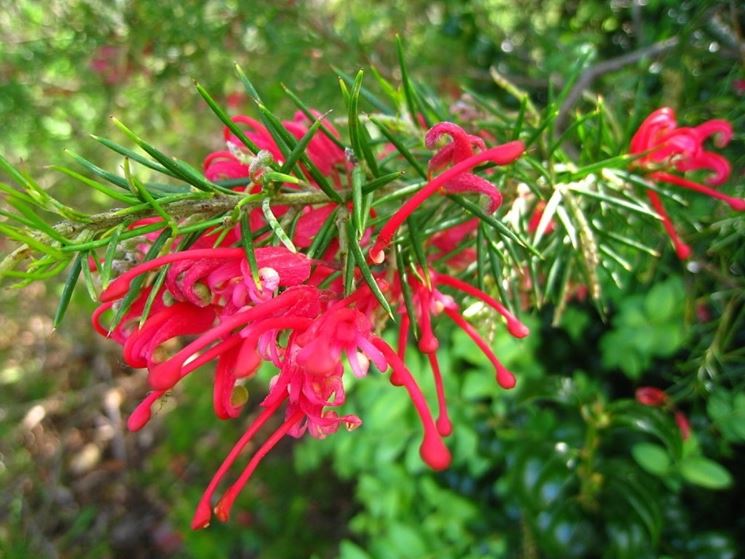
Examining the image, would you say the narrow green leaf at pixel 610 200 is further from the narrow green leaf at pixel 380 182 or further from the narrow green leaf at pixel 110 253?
the narrow green leaf at pixel 110 253

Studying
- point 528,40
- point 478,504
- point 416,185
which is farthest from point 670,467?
point 528,40

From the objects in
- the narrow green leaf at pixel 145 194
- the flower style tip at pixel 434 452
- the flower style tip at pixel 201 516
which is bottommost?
the flower style tip at pixel 434 452

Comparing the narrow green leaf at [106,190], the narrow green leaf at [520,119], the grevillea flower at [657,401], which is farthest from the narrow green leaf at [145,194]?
the grevillea flower at [657,401]

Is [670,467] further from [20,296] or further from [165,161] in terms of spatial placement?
[20,296]

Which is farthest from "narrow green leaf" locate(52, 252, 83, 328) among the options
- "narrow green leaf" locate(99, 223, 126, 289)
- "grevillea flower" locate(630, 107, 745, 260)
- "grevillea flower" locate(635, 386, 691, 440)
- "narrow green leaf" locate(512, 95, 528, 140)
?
"grevillea flower" locate(635, 386, 691, 440)

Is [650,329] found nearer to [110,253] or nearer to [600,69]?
[600,69]

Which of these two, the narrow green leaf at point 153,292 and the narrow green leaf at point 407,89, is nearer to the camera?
the narrow green leaf at point 153,292

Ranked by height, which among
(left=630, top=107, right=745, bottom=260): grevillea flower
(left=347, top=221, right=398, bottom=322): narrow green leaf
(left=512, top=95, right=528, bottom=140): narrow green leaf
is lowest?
(left=630, top=107, right=745, bottom=260): grevillea flower

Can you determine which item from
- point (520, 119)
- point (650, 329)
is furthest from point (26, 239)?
point (650, 329)

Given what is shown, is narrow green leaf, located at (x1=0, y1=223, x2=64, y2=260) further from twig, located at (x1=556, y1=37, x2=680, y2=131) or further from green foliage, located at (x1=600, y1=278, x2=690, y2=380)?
green foliage, located at (x1=600, y1=278, x2=690, y2=380)
